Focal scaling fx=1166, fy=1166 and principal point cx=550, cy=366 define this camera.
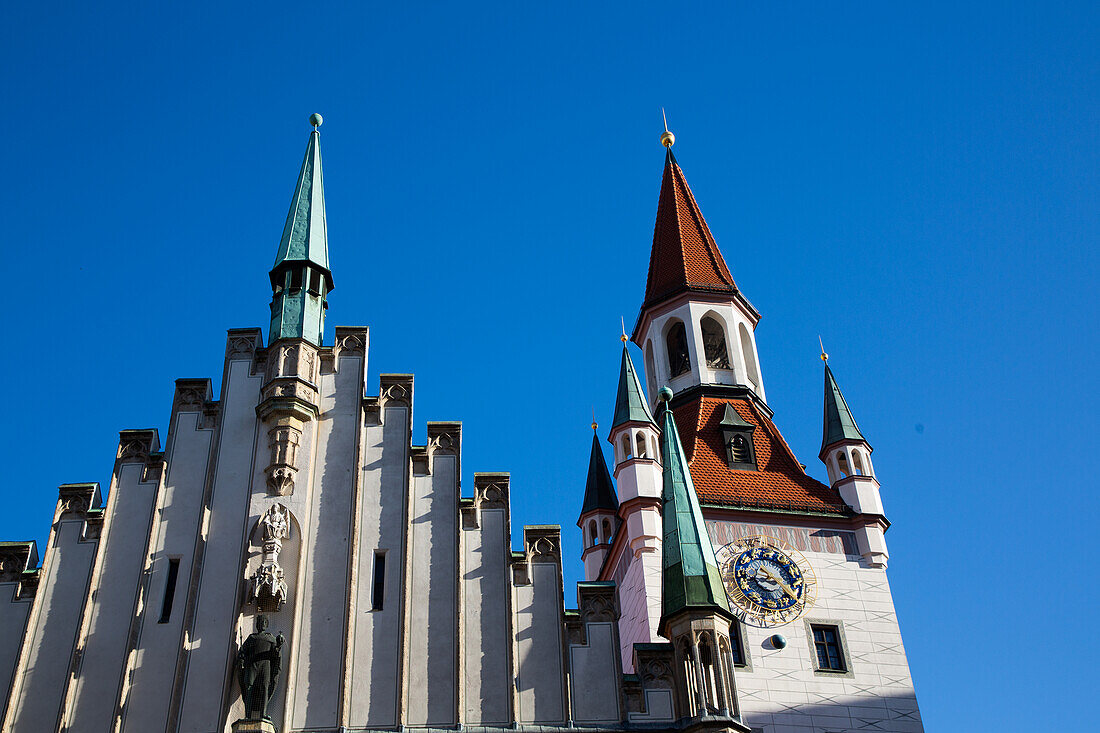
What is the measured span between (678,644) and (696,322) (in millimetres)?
17318

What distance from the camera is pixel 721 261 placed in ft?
110

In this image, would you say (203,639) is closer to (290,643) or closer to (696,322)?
(290,643)

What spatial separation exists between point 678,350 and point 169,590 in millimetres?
18369

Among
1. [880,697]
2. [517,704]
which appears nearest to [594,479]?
[880,697]

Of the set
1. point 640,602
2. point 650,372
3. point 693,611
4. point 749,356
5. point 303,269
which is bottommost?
point 693,611

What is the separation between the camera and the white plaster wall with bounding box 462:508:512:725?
13734mm

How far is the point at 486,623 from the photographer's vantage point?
14.4 metres

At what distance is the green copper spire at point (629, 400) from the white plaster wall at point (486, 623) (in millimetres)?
10416

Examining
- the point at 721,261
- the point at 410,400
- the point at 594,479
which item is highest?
the point at 721,261

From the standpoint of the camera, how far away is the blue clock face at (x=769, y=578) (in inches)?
919

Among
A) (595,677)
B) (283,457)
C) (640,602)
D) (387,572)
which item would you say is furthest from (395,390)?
(640,602)

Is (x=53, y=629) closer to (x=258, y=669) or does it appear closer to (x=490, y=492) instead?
(x=258, y=669)

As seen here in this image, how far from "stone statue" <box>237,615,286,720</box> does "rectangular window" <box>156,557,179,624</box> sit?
1.14 m

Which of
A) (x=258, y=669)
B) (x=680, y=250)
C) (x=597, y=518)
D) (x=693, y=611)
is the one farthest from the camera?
(x=680, y=250)
